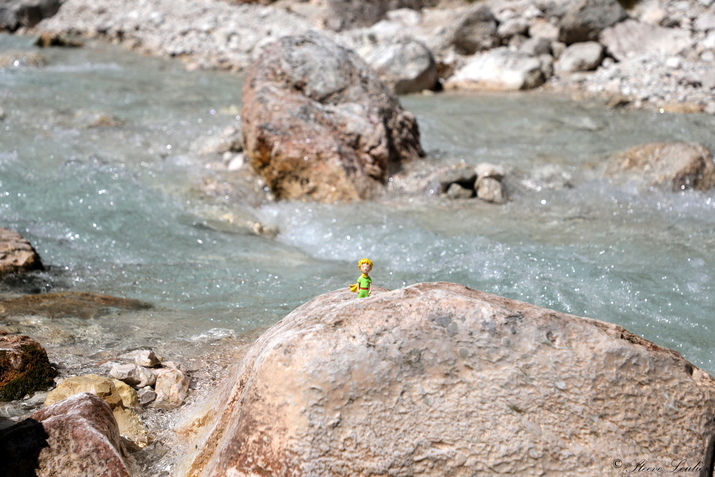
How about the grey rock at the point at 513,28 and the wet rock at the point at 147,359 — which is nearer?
the wet rock at the point at 147,359

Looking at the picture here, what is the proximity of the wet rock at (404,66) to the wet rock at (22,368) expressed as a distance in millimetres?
8832

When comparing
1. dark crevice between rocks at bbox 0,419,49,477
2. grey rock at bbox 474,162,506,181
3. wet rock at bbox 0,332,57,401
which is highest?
dark crevice between rocks at bbox 0,419,49,477

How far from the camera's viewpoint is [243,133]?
6.76 meters

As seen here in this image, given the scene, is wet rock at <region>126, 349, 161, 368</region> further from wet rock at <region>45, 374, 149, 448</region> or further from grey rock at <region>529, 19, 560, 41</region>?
grey rock at <region>529, 19, 560, 41</region>

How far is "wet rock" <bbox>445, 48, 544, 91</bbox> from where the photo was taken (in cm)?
1146

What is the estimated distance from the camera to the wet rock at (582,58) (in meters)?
11.7

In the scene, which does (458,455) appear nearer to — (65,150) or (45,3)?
(65,150)

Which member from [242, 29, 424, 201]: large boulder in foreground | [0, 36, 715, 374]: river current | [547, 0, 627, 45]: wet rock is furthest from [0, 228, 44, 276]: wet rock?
[547, 0, 627, 45]: wet rock

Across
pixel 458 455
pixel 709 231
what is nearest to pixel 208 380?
pixel 458 455

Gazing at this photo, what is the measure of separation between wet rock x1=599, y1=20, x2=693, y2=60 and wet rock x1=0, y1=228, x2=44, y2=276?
1061 centimetres

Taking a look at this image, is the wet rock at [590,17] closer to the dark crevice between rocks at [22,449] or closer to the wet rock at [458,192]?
the wet rock at [458,192]

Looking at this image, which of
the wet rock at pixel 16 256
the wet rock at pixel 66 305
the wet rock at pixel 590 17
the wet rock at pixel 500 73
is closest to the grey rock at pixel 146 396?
the wet rock at pixel 66 305

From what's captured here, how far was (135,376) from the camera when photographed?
2973 mm

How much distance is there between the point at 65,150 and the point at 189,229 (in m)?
2.47
